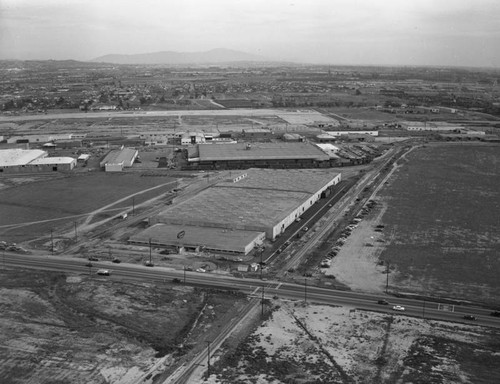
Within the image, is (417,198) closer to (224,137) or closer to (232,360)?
(232,360)

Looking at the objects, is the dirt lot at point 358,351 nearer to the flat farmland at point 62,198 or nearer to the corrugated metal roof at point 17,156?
the flat farmland at point 62,198

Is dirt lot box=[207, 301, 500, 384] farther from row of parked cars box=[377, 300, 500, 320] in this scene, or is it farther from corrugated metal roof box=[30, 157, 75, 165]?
corrugated metal roof box=[30, 157, 75, 165]

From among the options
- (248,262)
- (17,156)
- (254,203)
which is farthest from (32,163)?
(248,262)

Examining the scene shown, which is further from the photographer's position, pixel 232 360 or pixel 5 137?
pixel 5 137

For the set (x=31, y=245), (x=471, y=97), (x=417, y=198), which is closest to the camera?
(x=31, y=245)

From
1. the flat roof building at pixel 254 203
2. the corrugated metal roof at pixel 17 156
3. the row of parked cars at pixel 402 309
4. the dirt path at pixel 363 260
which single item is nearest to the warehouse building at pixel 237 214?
the flat roof building at pixel 254 203

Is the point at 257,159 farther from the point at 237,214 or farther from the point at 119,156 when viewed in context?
the point at 237,214

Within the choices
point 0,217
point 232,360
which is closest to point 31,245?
point 0,217
